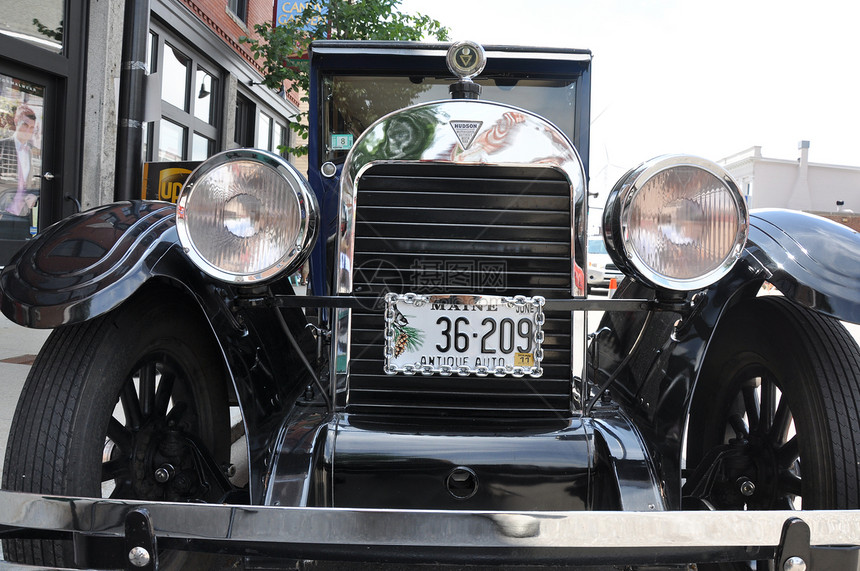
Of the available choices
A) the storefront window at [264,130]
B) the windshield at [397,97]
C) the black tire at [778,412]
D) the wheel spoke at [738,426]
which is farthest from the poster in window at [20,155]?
the storefront window at [264,130]

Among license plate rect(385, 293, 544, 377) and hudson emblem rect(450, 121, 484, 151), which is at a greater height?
hudson emblem rect(450, 121, 484, 151)

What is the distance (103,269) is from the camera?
63.7 inches

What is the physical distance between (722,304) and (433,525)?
106 cm

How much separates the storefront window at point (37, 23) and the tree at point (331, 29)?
8.93 feet

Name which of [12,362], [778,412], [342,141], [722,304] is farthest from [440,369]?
[12,362]

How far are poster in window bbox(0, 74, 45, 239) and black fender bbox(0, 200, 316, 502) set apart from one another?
5191 millimetres

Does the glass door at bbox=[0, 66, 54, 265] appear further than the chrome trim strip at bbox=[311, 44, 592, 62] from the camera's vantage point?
Yes

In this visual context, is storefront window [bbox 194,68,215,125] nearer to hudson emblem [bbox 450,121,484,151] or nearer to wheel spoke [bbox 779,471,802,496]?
hudson emblem [bbox 450,121,484,151]

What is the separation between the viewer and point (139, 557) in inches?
52.7

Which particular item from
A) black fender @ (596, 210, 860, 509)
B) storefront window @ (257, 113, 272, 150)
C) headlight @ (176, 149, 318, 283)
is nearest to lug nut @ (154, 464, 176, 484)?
headlight @ (176, 149, 318, 283)

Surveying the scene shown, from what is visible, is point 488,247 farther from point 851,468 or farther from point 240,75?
point 240,75

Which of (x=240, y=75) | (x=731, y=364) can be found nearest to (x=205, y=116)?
(x=240, y=75)

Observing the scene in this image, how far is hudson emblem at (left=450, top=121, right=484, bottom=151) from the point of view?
6.28 ft

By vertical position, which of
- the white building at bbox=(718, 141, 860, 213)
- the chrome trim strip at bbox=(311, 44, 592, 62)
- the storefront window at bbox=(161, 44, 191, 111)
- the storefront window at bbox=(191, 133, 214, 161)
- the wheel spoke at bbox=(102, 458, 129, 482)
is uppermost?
the white building at bbox=(718, 141, 860, 213)
